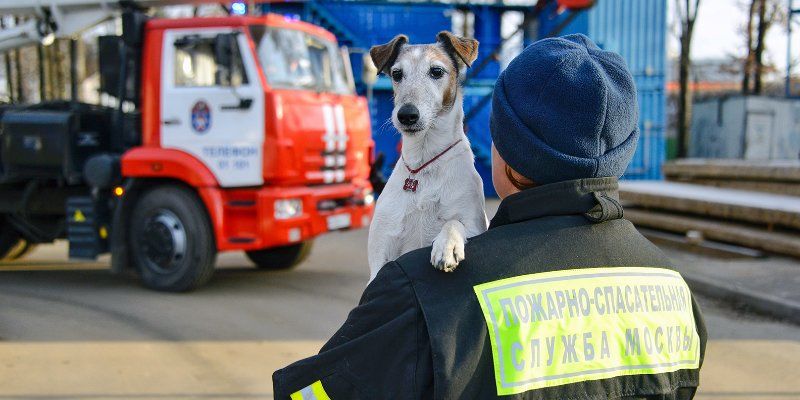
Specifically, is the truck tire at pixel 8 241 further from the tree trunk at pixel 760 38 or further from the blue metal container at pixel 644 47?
the tree trunk at pixel 760 38

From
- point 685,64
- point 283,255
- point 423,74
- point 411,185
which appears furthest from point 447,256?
point 685,64

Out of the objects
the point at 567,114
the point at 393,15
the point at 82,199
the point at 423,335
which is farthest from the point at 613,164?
the point at 393,15

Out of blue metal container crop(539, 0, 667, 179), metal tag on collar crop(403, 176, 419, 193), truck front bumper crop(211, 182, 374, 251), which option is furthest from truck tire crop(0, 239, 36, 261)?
blue metal container crop(539, 0, 667, 179)

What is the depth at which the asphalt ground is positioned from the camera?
4961 millimetres

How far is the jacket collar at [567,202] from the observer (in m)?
1.51

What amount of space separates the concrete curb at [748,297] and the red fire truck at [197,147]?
3.70 m

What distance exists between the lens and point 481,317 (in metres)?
1.38

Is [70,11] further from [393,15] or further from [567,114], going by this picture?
[393,15]

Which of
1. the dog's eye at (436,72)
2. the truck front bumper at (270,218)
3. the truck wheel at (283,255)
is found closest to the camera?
the dog's eye at (436,72)

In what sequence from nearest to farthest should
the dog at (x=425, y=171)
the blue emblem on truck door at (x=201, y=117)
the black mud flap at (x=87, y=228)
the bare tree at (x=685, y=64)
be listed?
1. the dog at (x=425, y=171)
2. the blue emblem on truck door at (x=201, y=117)
3. the black mud flap at (x=87, y=228)
4. the bare tree at (x=685, y=64)

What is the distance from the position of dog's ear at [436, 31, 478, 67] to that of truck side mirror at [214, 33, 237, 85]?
5.13 metres

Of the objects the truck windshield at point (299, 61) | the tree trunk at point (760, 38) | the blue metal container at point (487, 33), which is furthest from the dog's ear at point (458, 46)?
the tree trunk at point (760, 38)

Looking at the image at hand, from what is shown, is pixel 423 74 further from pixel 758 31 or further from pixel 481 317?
pixel 758 31

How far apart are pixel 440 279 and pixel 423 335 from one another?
111 millimetres
